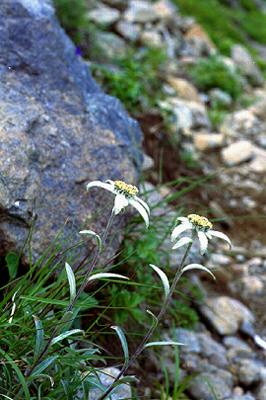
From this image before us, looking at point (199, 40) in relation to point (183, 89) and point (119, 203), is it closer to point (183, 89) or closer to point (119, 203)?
point (183, 89)

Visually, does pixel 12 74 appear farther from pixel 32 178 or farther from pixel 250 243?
pixel 250 243

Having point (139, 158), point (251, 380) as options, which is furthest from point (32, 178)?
point (251, 380)

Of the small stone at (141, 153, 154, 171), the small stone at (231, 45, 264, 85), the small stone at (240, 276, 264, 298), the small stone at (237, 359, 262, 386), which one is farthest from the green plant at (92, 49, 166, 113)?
the small stone at (237, 359, 262, 386)

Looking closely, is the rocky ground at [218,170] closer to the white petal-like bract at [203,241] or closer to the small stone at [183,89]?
the small stone at [183,89]

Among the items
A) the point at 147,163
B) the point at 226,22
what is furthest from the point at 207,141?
the point at 226,22

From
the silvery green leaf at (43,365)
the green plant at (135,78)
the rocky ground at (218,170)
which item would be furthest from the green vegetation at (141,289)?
the green plant at (135,78)

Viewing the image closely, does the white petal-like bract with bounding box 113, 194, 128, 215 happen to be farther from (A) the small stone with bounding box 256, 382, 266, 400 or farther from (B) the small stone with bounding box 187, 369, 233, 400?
(A) the small stone with bounding box 256, 382, 266, 400
